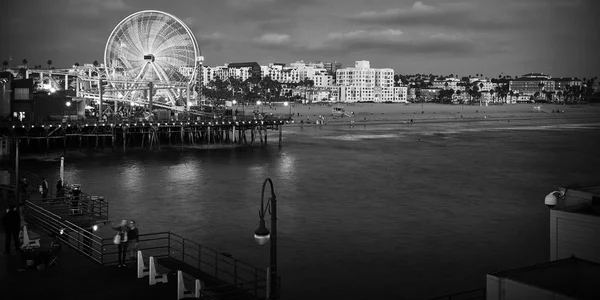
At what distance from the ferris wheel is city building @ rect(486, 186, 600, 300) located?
68.3 meters

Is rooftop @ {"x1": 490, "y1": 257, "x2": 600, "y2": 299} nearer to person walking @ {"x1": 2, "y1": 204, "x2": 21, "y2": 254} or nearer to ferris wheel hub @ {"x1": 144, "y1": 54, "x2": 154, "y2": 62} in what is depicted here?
person walking @ {"x1": 2, "y1": 204, "x2": 21, "y2": 254}

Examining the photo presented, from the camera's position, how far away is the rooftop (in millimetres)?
12430

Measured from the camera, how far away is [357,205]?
3603cm

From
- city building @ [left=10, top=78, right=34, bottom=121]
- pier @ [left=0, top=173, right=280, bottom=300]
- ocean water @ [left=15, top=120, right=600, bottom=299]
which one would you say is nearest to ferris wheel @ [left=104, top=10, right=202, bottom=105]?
city building @ [left=10, top=78, right=34, bottom=121]

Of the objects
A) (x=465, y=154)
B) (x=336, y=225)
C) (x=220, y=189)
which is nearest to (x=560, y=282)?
(x=336, y=225)

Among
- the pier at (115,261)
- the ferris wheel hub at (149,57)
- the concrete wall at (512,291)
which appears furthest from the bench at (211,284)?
the ferris wheel hub at (149,57)

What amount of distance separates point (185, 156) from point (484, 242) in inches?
1653

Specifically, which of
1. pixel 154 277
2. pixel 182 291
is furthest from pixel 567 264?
pixel 154 277

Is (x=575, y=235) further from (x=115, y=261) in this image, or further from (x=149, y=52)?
(x=149, y=52)

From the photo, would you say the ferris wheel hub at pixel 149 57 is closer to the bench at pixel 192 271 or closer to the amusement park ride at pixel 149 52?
the amusement park ride at pixel 149 52

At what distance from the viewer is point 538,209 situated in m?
34.4

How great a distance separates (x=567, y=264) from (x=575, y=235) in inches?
63.2

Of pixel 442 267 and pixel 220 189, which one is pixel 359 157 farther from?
pixel 442 267

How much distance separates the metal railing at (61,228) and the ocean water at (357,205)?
638 cm
